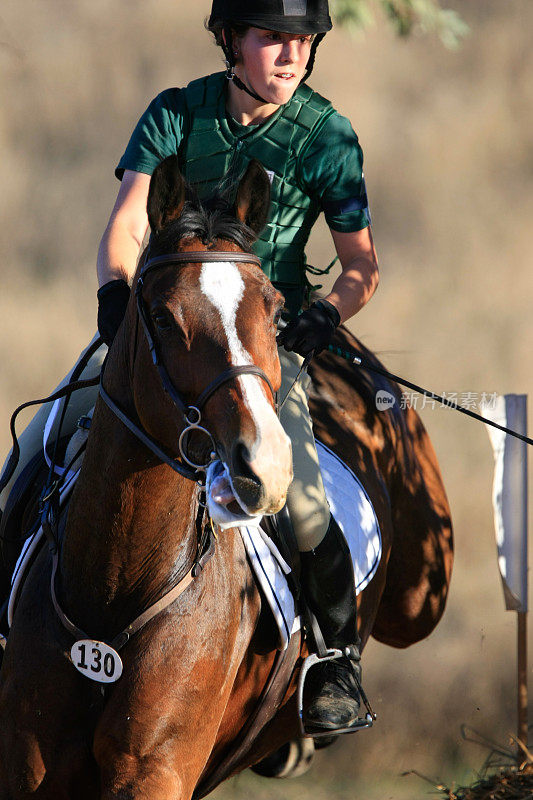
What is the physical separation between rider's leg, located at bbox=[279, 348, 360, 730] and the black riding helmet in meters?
1.19

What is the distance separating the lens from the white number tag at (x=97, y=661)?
2.55 metres

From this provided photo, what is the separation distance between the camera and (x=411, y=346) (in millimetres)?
8289

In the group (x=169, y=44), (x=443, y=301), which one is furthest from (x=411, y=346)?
(x=169, y=44)

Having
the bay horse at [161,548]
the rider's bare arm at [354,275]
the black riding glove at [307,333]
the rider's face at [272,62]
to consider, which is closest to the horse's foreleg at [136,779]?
A: the bay horse at [161,548]

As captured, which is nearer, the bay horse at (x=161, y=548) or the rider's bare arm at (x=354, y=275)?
the bay horse at (x=161, y=548)

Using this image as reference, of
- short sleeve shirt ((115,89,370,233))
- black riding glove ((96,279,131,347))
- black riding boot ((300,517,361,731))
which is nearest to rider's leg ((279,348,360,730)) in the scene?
black riding boot ((300,517,361,731))

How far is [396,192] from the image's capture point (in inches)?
333

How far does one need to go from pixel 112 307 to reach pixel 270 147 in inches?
41.6

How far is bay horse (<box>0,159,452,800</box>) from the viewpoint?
2.24 m

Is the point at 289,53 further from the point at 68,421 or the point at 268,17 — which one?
the point at 68,421

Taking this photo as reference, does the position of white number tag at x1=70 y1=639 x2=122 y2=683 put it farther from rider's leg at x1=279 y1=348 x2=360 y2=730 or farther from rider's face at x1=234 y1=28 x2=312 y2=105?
rider's face at x1=234 y1=28 x2=312 y2=105

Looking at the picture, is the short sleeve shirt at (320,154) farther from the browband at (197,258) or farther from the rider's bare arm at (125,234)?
the browband at (197,258)

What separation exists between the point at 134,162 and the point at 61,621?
5.40 feet

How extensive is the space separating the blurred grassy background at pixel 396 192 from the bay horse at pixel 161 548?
17.0 ft
